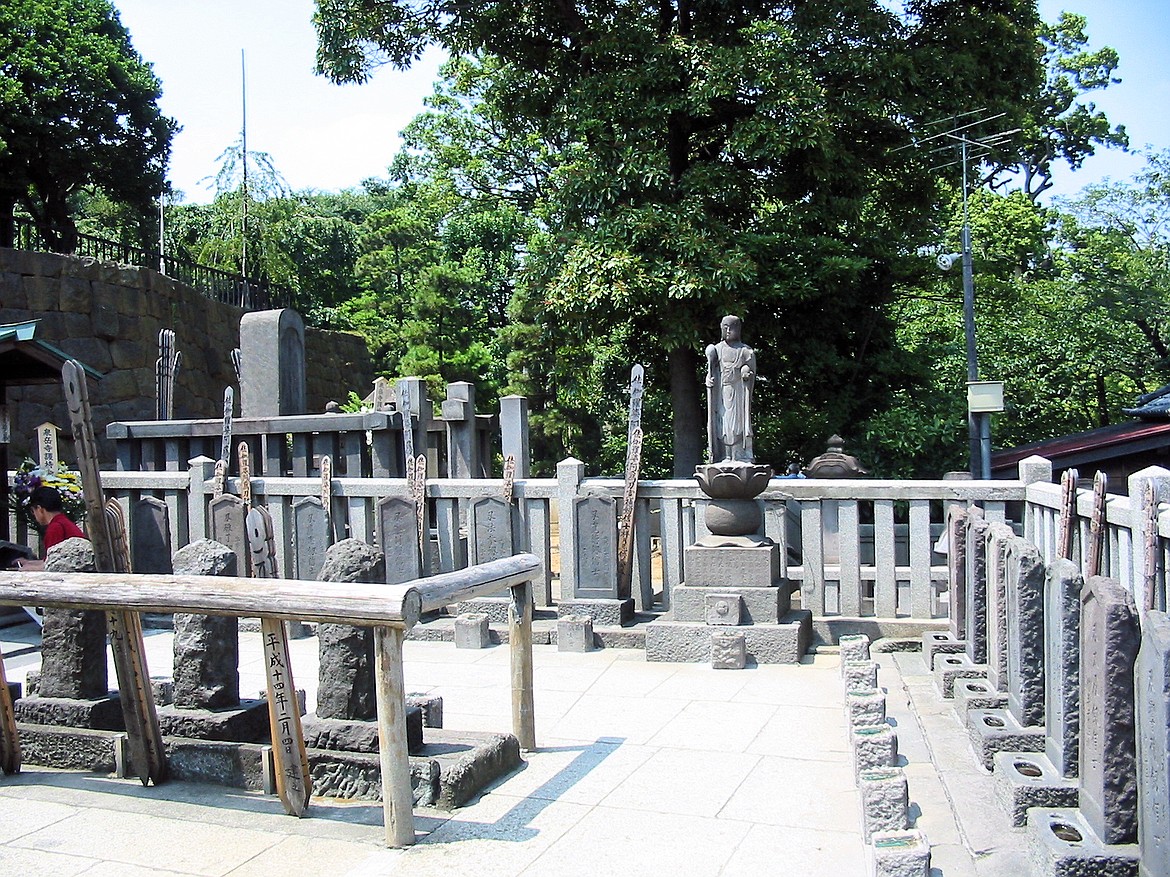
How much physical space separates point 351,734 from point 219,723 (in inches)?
31.3

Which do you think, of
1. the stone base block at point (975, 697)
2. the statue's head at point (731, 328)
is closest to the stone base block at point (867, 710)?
the stone base block at point (975, 697)

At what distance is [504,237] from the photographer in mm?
28875

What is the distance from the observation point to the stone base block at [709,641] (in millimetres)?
7887

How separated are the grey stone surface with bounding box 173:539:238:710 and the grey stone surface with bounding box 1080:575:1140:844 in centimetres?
415

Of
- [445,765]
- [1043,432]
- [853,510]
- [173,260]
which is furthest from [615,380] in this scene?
[445,765]

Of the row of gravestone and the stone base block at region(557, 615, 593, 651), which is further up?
the row of gravestone

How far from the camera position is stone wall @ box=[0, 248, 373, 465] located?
54.6 ft

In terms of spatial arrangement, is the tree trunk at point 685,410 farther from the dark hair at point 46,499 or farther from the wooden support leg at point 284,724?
the wooden support leg at point 284,724

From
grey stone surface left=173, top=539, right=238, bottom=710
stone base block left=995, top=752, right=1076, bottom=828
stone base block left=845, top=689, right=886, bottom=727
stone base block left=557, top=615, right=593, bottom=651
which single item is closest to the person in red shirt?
grey stone surface left=173, top=539, right=238, bottom=710

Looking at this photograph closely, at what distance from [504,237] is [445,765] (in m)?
25.0

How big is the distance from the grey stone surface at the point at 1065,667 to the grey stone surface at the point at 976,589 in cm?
174

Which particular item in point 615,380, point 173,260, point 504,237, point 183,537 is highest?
point 504,237

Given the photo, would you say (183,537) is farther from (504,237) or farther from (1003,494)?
(504,237)

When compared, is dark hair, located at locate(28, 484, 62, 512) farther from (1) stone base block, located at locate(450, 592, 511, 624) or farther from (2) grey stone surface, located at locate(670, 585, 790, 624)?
(2) grey stone surface, located at locate(670, 585, 790, 624)
